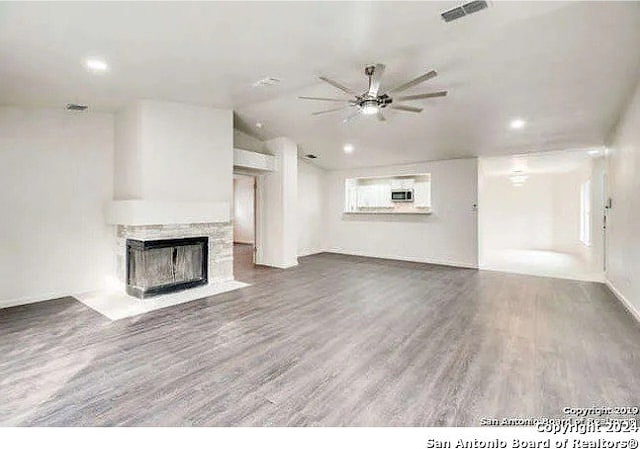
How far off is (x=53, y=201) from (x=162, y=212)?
5.41 feet

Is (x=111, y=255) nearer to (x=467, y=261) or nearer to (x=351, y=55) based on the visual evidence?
(x=351, y=55)

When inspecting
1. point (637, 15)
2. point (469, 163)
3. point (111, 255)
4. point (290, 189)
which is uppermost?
point (637, 15)

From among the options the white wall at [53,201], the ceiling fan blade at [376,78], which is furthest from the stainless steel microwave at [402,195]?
the white wall at [53,201]

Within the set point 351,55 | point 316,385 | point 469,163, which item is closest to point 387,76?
point 351,55

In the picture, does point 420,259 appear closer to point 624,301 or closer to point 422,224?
point 422,224

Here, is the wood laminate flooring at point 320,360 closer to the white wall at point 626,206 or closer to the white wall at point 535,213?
the white wall at point 626,206

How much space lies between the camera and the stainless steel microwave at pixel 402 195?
8393 mm

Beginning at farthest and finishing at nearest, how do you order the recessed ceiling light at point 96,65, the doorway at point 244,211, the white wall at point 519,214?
the doorway at point 244,211 → the white wall at point 519,214 → the recessed ceiling light at point 96,65

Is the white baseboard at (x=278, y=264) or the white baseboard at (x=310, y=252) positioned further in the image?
the white baseboard at (x=310, y=252)

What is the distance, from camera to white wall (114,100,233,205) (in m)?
4.67

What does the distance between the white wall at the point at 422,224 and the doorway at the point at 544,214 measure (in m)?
0.31

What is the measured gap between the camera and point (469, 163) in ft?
23.7

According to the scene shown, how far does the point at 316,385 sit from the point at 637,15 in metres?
4.07
